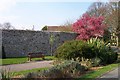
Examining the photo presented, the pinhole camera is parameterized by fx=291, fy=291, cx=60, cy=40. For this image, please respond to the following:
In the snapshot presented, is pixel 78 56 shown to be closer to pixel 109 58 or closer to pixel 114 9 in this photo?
pixel 109 58

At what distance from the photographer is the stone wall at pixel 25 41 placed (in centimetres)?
3006

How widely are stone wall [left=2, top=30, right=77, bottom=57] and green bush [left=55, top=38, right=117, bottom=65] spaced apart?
928 centimetres

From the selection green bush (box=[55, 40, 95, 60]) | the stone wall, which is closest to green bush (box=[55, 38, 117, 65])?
green bush (box=[55, 40, 95, 60])

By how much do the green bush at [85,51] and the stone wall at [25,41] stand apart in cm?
928

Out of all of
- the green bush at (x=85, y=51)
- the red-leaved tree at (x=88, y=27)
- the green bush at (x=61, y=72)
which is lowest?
the green bush at (x=61, y=72)

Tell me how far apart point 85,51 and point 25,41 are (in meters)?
11.5

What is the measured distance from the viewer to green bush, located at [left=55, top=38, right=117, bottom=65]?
70.0 feet

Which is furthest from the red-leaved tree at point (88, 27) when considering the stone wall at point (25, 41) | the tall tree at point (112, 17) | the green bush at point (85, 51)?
the tall tree at point (112, 17)

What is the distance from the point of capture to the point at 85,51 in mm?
22109

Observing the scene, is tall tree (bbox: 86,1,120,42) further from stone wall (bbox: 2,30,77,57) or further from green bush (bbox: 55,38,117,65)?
green bush (bbox: 55,38,117,65)

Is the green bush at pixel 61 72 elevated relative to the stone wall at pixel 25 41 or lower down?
lower down

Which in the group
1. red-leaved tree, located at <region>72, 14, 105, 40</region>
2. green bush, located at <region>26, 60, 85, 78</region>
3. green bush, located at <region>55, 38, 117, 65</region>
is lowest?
green bush, located at <region>26, 60, 85, 78</region>

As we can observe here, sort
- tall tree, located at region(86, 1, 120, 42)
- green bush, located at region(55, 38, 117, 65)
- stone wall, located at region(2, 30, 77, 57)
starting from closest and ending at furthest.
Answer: green bush, located at region(55, 38, 117, 65)
stone wall, located at region(2, 30, 77, 57)
tall tree, located at region(86, 1, 120, 42)

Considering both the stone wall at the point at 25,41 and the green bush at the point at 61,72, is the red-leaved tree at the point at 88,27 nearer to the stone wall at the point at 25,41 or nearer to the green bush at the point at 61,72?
the stone wall at the point at 25,41
